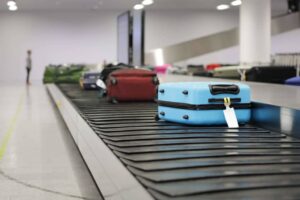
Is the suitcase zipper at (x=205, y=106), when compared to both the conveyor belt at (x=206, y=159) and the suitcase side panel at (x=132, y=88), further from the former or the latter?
the suitcase side panel at (x=132, y=88)

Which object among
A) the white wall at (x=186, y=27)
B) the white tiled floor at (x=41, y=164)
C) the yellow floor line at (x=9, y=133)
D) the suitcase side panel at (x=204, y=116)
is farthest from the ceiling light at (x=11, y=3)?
the suitcase side panel at (x=204, y=116)

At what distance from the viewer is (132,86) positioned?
658 cm

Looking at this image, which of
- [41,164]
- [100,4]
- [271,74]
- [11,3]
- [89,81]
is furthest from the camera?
[100,4]

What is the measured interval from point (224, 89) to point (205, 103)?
24 cm

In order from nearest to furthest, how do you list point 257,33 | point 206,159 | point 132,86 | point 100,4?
1. point 206,159
2. point 132,86
3. point 257,33
4. point 100,4

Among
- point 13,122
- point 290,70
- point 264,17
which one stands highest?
point 264,17

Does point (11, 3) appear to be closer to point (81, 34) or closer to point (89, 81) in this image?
point (81, 34)

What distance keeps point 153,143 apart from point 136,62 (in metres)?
9.09

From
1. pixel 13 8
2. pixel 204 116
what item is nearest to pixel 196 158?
pixel 204 116

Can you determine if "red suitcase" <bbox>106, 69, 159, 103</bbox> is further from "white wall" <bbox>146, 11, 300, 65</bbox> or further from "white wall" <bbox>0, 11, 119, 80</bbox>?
"white wall" <bbox>0, 11, 119, 80</bbox>

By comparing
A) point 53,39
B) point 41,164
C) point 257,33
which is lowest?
point 41,164

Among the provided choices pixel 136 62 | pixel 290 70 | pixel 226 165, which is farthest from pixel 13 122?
pixel 226 165

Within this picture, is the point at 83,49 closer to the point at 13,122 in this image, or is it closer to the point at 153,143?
the point at 13,122

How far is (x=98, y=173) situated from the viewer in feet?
11.3
